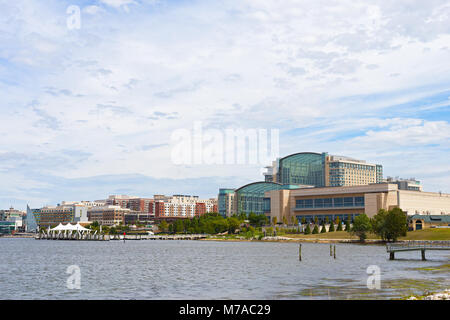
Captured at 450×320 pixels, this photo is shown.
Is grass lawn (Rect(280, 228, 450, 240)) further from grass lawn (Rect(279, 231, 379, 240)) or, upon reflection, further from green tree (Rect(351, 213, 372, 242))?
green tree (Rect(351, 213, 372, 242))

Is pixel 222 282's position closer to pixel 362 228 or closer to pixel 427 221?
pixel 362 228

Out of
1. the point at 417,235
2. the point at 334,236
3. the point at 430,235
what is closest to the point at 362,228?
the point at 417,235

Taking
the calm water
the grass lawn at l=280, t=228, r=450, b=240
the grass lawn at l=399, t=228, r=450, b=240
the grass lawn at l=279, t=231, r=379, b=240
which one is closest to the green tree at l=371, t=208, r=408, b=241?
the grass lawn at l=399, t=228, r=450, b=240

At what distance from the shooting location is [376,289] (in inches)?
2080

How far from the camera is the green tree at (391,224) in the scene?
149 m

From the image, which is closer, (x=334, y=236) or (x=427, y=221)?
(x=334, y=236)

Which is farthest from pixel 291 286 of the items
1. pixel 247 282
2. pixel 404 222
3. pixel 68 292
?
pixel 404 222

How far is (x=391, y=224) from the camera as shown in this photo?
490ft

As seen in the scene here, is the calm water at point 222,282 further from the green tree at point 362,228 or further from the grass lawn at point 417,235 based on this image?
the green tree at point 362,228

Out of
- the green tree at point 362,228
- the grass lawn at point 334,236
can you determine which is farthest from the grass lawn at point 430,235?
the grass lawn at point 334,236

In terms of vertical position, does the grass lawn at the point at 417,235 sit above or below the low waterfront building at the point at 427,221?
below

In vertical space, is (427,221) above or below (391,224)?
above

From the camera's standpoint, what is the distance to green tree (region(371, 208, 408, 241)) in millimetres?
148625
